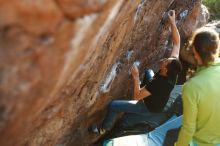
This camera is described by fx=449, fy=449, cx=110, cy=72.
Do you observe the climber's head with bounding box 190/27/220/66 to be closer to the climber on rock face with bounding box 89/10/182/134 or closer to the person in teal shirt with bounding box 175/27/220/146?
the person in teal shirt with bounding box 175/27/220/146

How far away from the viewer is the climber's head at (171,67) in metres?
5.54

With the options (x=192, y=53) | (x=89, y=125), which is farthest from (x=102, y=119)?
(x=192, y=53)

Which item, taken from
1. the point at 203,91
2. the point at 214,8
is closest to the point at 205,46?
the point at 203,91

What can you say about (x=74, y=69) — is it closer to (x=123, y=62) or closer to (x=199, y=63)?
(x=199, y=63)

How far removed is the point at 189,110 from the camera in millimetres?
3516

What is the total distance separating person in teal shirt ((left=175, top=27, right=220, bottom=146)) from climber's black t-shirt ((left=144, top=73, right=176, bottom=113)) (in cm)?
196

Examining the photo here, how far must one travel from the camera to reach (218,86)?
3.62 metres

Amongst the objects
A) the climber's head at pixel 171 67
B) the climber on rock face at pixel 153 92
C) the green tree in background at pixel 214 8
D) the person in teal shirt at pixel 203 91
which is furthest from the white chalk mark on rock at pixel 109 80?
the green tree in background at pixel 214 8

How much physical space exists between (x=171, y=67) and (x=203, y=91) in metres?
2.09

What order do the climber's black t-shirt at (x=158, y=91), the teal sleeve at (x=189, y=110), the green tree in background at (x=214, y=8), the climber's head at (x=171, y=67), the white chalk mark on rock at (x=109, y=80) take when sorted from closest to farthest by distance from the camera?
1. the teal sleeve at (x=189, y=110)
2. the climber's head at (x=171, y=67)
3. the climber's black t-shirt at (x=158, y=91)
4. the white chalk mark on rock at (x=109, y=80)
5. the green tree in background at (x=214, y=8)

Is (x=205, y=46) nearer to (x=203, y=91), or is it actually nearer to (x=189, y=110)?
(x=203, y=91)

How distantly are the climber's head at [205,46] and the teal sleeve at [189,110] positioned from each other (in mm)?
273

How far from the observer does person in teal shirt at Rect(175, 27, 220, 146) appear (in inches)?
138

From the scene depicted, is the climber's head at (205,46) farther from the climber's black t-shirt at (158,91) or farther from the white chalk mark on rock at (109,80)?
the white chalk mark on rock at (109,80)
